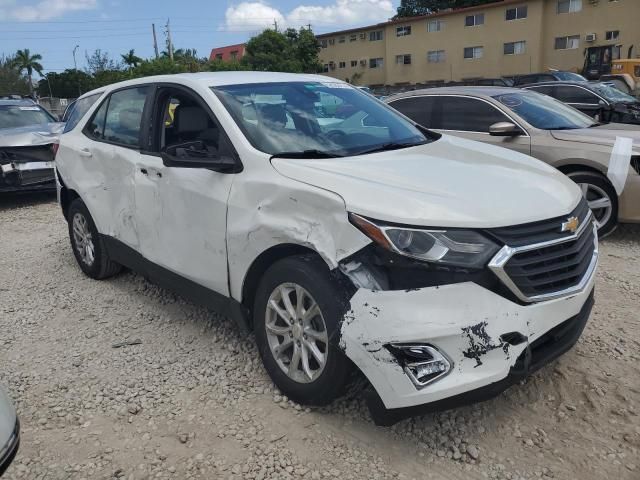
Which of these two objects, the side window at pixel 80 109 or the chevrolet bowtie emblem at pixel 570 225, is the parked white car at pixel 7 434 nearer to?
the chevrolet bowtie emblem at pixel 570 225

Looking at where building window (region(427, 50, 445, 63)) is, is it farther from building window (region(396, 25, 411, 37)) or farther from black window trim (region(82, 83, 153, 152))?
black window trim (region(82, 83, 153, 152))

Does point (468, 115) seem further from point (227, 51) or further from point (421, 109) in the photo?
point (227, 51)

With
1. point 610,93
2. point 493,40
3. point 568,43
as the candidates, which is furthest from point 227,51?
point 610,93

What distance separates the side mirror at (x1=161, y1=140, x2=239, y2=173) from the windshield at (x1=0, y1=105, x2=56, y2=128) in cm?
763

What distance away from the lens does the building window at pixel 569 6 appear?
3925 centimetres

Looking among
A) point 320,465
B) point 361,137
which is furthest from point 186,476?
point 361,137

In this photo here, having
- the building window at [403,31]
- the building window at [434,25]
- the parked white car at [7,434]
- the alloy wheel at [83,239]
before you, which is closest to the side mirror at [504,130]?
the alloy wheel at [83,239]

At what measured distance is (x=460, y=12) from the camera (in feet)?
145

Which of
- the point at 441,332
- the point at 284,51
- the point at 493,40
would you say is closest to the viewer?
the point at 441,332

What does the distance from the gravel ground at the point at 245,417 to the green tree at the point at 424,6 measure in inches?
2140

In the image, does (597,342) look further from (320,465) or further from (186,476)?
(186,476)

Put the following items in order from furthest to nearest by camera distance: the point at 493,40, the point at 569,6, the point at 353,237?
the point at 493,40 → the point at 569,6 → the point at 353,237

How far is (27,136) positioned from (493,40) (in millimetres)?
41061

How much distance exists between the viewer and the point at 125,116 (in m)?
4.32
